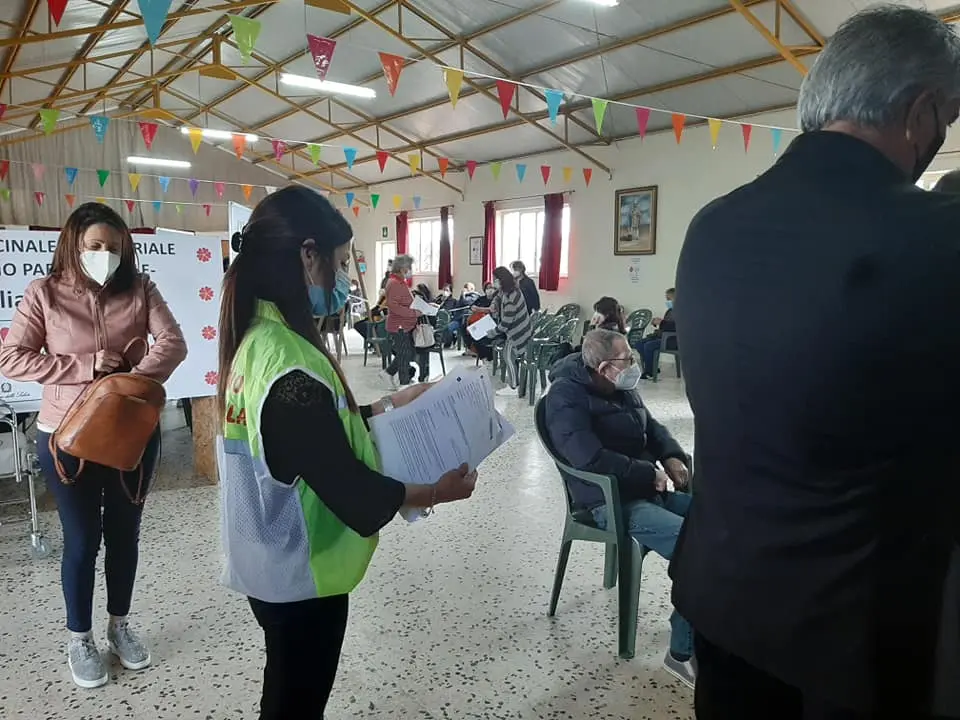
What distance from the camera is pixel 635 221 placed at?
32.3ft

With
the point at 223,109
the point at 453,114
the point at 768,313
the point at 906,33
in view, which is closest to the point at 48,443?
the point at 768,313

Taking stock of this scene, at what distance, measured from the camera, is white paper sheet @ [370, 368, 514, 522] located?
112 cm

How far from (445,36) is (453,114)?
2091 millimetres

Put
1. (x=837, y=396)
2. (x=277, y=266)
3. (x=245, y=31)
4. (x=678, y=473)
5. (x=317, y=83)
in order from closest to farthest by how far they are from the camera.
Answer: (x=837, y=396)
(x=277, y=266)
(x=678, y=473)
(x=245, y=31)
(x=317, y=83)

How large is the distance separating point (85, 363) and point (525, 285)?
256 inches

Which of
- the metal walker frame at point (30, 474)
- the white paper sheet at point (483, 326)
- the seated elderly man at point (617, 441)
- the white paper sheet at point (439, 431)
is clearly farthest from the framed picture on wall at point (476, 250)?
the white paper sheet at point (439, 431)

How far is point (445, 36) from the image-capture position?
28.1 ft

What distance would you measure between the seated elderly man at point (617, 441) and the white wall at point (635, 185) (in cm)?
604

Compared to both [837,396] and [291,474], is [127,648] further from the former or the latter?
[837,396]

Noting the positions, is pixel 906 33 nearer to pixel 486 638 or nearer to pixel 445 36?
pixel 486 638

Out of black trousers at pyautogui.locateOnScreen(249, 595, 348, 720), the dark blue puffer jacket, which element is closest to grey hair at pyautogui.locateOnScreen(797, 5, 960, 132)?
black trousers at pyautogui.locateOnScreen(249, 595, 348, 720)

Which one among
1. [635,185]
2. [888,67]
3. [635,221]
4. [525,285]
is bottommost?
[525,285]

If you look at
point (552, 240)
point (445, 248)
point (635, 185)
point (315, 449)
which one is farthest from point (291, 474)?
point (445, 248)

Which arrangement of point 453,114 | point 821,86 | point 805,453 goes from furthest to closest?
1. point 453,114
2. point 821,86
3. point 805,453
